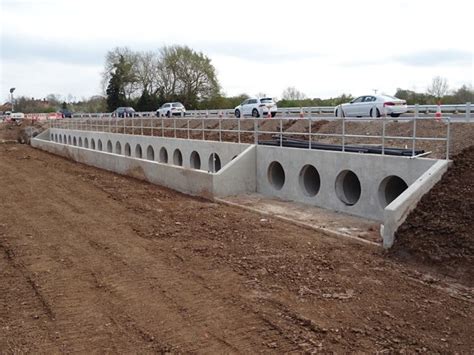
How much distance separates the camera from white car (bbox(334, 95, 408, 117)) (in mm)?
20797

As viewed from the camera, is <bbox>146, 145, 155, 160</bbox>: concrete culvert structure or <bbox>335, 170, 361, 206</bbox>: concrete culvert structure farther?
<bbox>146, 145, 155, 160</bbox>: concrete culvert structure

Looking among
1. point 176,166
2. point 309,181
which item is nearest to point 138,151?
point 176,166

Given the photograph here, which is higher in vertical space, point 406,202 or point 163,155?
point 406,202

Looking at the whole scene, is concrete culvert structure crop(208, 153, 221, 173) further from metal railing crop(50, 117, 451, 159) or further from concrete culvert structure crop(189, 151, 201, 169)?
concrete culvert structure crop(189, 151, 201, 169)

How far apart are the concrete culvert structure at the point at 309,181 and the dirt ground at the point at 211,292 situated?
2.93 m

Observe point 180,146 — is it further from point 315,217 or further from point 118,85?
point 118,85

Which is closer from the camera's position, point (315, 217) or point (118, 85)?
point (315, 217)

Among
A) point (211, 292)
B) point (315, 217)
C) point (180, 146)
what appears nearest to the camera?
point (211, 292)

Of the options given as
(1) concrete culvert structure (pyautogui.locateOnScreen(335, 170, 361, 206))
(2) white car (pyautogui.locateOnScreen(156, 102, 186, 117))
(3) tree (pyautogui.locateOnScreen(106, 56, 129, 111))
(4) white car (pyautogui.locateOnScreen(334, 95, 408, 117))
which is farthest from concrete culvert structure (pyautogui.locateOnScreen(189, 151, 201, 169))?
(3) tree (pyautogui.locateOnScreen(106, 56, 129, 111))

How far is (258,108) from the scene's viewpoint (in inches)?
1211

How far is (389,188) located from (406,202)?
A: 307cm

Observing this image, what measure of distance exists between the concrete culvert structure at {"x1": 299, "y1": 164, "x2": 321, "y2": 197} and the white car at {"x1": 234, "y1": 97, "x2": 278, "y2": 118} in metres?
15.6

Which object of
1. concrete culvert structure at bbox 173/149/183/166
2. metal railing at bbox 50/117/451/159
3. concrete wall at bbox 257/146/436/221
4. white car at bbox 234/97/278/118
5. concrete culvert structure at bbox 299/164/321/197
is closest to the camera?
concrete wall at bbox 257/146/436/221

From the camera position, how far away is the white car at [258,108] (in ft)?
99.9
